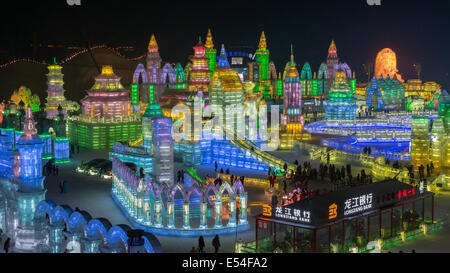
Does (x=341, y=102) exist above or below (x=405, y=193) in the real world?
above

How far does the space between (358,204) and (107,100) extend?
100 ft

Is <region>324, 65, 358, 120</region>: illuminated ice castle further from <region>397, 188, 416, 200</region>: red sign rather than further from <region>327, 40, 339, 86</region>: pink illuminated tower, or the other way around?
<region>397, 188, 416, 200</region>: red sign

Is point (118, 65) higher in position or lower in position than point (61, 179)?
higher

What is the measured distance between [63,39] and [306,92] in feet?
90.1

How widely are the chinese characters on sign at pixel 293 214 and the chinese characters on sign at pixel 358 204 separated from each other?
1896 mm

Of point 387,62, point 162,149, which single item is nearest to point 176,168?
point 162,149

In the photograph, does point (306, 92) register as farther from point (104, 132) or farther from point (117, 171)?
point (117, 171)

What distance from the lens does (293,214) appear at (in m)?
23.8

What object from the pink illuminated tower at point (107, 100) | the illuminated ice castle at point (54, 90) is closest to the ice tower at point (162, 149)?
the pink illuminated tower at point (107, 100)

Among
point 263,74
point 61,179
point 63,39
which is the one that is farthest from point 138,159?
point 63,39

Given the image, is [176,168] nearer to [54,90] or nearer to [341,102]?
[54,90]

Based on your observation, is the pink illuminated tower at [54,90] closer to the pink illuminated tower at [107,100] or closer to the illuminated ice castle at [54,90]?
the illuminated ice castle at [54,90]

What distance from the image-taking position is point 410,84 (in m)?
84.2

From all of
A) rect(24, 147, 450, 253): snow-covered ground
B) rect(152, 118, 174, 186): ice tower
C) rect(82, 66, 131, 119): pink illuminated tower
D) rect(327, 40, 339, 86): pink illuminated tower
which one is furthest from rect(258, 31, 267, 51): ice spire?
rect(152, 118, 174, 186): ice tower
